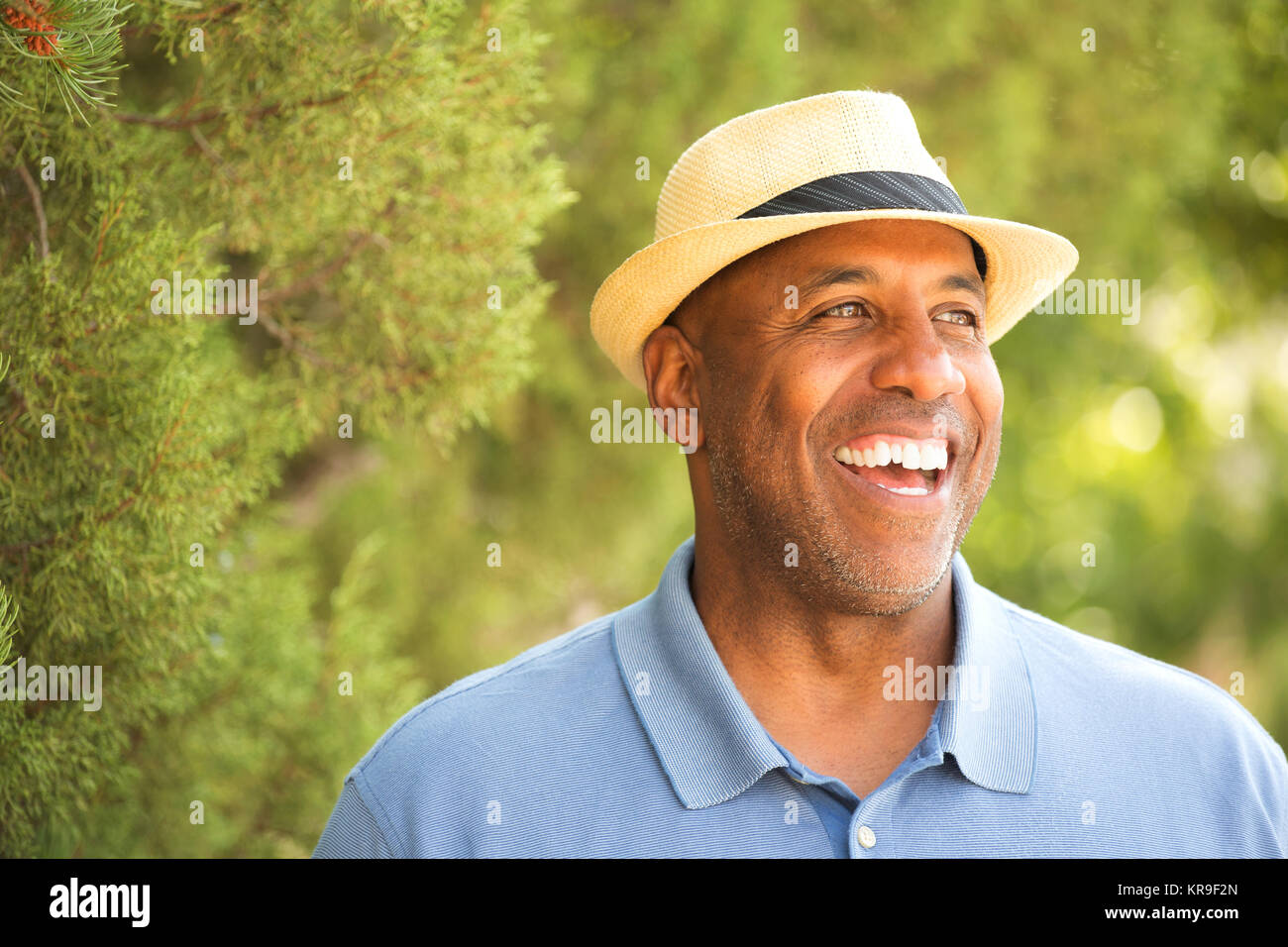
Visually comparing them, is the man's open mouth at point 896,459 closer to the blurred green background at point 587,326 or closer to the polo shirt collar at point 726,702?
the polo shirt collar at point 726,702

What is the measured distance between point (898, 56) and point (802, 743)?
3.54 meters

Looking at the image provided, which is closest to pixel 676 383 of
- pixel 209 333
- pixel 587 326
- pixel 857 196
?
pixel 857 196

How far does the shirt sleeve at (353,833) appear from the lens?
2.10 m

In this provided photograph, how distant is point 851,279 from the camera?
2158mm

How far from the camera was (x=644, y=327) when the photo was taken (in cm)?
248

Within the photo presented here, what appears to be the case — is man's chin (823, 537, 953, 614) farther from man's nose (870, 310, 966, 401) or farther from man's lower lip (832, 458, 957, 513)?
man's nose (870, 310, 966, 401)

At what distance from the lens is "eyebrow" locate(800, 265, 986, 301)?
2.16 meters

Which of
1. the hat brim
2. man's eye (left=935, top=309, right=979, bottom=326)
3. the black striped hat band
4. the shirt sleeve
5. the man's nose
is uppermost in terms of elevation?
the black striped hat band

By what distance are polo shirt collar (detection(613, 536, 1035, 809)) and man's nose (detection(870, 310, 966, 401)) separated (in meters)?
0.40

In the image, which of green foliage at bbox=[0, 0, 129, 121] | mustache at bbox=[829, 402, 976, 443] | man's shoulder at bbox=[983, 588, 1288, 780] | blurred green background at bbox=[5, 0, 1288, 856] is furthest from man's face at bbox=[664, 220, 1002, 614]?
green foliage at bbox=[0, 0, 129, 121]

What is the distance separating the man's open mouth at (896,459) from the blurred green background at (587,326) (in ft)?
3.75

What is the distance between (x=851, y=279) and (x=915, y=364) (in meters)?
0.18
